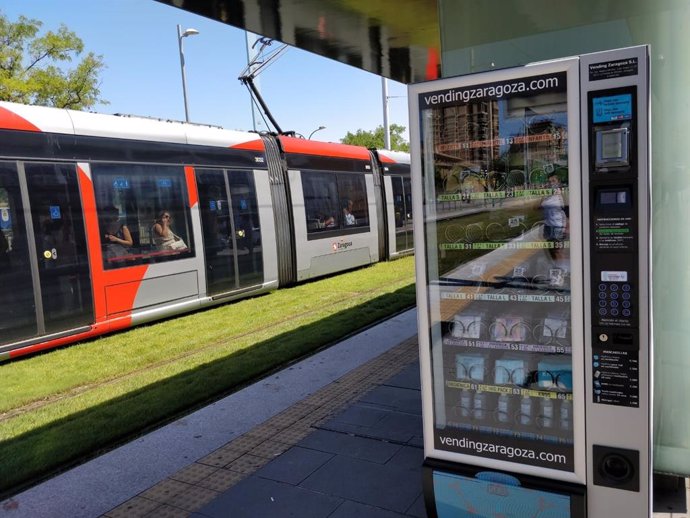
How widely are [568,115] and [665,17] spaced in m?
1.08

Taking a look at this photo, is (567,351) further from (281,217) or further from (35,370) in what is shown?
(281,217)

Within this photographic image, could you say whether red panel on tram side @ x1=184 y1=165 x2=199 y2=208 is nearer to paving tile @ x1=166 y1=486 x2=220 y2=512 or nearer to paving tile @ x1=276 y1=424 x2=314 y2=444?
paving tile @ x1=276 y1=424 x2=314 y2=444

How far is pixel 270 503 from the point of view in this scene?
3338mm

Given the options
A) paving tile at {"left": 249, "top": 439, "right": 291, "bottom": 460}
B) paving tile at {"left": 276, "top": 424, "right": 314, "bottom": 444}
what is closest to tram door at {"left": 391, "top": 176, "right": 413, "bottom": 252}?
paving tile at {"left": 276, "top": 424, "right": 314, "bottom": 444}

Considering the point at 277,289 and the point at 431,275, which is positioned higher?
the point at 431,275

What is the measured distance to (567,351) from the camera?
2.48 m

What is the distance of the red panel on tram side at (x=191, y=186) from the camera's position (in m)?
8.95

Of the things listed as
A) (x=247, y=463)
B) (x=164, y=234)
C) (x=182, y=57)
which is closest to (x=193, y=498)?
(x=247, y=463)

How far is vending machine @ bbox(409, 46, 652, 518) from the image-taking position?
2256 mm

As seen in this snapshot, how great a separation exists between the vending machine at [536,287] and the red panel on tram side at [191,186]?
6970mm

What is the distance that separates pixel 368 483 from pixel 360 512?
11.9 inches

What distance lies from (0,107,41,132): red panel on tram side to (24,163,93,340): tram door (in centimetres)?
46

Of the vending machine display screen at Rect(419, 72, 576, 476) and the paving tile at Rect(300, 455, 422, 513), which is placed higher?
the vending machine display screen at Rect(419, 72, 576, 476)

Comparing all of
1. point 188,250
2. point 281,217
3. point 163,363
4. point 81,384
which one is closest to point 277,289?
point 281,217
